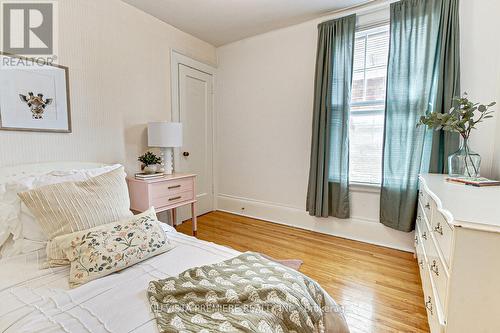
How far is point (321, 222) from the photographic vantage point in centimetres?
299

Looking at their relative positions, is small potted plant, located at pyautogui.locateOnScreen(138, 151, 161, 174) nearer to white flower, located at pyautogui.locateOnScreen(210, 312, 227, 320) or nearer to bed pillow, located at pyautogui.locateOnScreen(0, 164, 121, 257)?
bed pillow, located at pyautogui.locateOnScreen(0, 164, 121, 257)

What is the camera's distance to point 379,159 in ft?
8.65

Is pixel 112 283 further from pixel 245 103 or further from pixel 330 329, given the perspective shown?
pixel 245 103

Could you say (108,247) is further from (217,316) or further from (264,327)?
(264,327)

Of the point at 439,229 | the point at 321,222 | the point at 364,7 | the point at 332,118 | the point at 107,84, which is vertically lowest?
the point at 321,222

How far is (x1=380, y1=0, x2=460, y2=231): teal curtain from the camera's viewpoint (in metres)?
2.13

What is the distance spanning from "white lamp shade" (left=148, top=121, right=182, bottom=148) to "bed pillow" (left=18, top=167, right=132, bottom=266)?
3.78 ft

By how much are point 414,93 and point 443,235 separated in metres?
1.70

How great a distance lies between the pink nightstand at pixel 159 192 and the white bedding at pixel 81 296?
110 centimetres

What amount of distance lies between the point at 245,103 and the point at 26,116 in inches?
94.0

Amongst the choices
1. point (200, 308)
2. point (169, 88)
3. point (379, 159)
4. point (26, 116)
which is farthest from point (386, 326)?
point (169, 88)

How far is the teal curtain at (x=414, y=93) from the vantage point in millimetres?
2133

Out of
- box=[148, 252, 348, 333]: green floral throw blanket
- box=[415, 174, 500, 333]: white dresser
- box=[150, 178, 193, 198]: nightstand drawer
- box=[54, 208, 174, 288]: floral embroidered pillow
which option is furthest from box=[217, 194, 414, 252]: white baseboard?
box=[54, 208, 174, 288]: floral embroidered pillow

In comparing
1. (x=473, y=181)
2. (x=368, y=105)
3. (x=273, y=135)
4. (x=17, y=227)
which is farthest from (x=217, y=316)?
(x=273, y=135)
